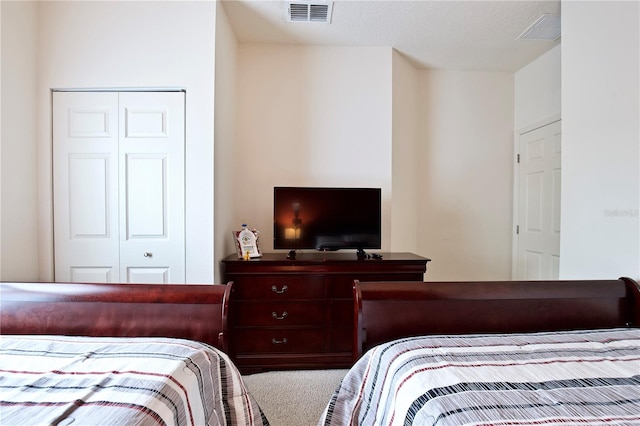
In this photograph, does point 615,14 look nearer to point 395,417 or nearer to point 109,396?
point 395,417

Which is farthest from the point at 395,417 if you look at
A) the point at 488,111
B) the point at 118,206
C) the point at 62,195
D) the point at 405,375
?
the point at 488,111

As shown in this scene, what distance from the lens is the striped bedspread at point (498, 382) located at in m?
0.78

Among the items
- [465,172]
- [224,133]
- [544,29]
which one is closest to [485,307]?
[465,172]

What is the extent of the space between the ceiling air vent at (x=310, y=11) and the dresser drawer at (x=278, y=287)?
2009 mm

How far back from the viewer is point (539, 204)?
2.82 metres

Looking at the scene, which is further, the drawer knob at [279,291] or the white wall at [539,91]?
the white wall at [539,91]

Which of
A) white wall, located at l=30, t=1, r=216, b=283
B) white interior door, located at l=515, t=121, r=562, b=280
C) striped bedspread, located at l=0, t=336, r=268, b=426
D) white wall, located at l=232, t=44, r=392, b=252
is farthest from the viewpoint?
white wall, located at l=232, t=44, r=392, b=252

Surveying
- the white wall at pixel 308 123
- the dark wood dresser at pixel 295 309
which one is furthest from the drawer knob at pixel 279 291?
the white wall at pixel 308 123

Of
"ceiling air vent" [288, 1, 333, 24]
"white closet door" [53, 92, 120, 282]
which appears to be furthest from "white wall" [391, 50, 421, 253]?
"white closet door" [53, 92, 120, 282]

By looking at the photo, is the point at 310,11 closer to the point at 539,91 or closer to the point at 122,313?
the point at 539,91

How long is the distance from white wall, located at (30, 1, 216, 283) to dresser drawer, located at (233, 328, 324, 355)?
53 centimetres

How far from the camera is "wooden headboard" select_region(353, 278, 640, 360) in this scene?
1415 millimetres

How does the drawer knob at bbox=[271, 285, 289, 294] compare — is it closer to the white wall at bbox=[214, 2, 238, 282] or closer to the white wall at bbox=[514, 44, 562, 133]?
the white wall at bbox=[214, 2, 238, 282]

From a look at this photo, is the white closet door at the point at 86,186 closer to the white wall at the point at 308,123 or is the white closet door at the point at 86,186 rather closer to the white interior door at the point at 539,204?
the white wall at the point at 308,123
